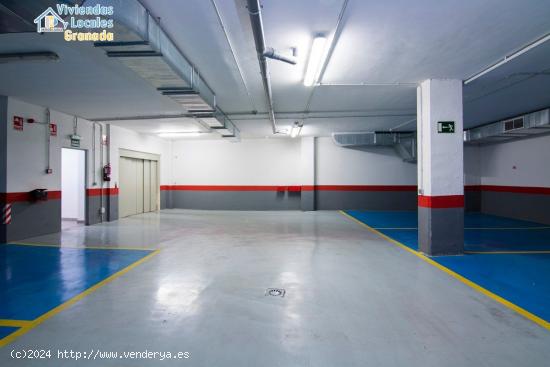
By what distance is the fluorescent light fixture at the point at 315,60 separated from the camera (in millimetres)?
3860

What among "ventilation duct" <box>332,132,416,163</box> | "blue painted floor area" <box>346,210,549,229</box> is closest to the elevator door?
"ventilation duct" <box>332,132,416,163</box>

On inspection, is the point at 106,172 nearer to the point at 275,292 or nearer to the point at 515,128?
the point at 275,292

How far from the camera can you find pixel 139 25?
304 centimetres

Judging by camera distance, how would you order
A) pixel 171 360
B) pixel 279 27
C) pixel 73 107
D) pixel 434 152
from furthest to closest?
pixel 73 107 < pixel 434 152 < pixel 279 27 < pixel 171 360

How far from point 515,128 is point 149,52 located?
9.68 m

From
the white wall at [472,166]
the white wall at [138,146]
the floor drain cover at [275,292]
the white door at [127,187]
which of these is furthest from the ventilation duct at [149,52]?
the white wall at [472,166]

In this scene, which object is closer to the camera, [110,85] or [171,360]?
[171,360]

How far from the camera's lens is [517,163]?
33.0 feet

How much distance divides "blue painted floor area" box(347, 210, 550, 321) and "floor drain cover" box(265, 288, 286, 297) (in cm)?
267

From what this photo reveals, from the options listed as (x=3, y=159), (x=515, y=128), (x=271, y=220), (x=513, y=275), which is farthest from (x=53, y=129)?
(x=515, y=128)

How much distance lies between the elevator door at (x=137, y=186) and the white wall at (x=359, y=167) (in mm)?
7237

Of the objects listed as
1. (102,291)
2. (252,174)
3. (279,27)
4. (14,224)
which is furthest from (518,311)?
(252,174)

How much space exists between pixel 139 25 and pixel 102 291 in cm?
316

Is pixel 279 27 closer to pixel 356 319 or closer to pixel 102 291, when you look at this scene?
pixel 356 319
